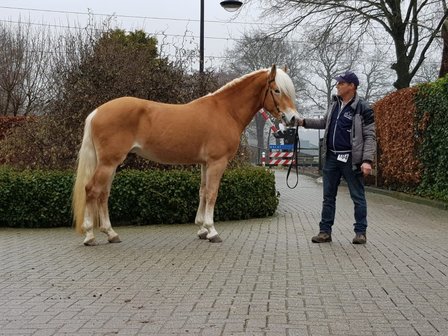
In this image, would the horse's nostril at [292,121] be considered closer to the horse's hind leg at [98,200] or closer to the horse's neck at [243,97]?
the horse's neck at [243,97]

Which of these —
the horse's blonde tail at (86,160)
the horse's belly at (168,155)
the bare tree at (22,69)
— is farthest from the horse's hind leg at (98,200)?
the bare tree at (22,69)

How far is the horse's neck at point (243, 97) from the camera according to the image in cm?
755

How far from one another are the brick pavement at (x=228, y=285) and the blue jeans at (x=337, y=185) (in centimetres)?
33

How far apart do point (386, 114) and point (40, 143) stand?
32.9ft

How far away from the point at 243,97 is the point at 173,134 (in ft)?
3.86

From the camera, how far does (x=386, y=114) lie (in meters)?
16.2

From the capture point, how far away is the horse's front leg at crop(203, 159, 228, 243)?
7.21 meters

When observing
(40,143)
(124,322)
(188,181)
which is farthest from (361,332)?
(40,143)

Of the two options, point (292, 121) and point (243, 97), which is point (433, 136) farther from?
point (243, 97)

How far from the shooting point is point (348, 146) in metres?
7.02

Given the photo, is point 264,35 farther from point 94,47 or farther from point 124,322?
point 124,322

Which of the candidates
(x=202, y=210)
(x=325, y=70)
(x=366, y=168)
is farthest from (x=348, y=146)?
(x=325, y=70)

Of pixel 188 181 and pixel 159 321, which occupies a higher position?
pixel 188 181

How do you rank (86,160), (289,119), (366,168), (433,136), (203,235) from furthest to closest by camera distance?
(433,136)
(203,235)
(289,119)
(86,160)
(366,168)
